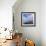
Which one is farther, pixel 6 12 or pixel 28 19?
pixel 28 19

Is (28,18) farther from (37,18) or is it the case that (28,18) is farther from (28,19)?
(37,18)

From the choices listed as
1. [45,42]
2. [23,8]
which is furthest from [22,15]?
[45,42]

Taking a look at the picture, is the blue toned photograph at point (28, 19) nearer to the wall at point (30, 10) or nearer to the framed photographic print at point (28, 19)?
the framed photographic print at point (28, 19)

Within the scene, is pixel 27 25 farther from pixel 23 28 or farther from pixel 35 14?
pixel 35 14

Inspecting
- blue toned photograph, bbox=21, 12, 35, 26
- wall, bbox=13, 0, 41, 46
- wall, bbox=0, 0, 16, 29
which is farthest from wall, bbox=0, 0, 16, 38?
blue toned photograph, bbox=21, 12, 35, 26

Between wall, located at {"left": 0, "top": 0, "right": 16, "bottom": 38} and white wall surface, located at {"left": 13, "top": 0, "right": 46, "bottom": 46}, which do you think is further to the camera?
white wall surface, located at {"left": 13, "top": 0, "right": 46, "bottom": 46}

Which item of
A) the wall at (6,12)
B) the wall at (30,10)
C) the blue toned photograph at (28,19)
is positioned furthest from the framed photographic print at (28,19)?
the wall at (6,12)

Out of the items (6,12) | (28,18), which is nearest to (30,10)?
(28,18)

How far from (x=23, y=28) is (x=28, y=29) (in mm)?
239

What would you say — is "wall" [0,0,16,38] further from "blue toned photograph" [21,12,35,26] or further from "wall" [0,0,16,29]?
"blue toned photograph" [21,12,35,26]

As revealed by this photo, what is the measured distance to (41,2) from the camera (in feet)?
18.6

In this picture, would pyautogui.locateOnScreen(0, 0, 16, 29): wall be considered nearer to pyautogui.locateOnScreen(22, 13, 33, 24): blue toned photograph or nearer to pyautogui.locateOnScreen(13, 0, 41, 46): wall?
pyautogui.locateOnScreen(13, 0, 41, 46): wall

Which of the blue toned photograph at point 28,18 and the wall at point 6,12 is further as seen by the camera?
the blue toned photograph at point 28,18

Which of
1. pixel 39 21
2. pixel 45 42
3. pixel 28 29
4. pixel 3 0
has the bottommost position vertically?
pixel 45 42
